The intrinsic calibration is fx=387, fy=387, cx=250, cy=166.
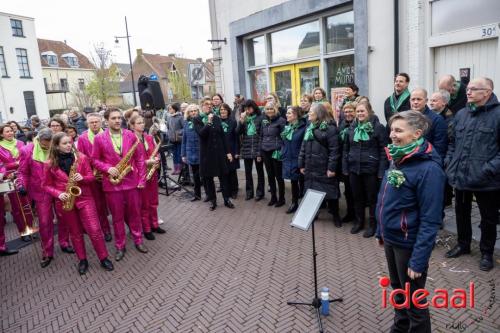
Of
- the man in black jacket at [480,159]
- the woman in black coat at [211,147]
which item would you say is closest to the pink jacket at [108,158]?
the woman in black coat at [211,147]

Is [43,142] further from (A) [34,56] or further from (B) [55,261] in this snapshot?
(A) [34,56]

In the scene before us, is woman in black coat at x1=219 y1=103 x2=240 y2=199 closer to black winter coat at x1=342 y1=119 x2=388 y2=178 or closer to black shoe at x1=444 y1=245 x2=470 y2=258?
black winter coat at x1=342 y1=119 x2=388 y2=178

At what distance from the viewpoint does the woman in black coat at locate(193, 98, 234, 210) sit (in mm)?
7086

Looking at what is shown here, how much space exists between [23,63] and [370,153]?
133ft

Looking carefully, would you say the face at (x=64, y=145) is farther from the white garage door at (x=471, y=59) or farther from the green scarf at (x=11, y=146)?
the white garage door at (x=471, y=59)

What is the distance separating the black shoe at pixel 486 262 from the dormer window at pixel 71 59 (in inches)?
2144

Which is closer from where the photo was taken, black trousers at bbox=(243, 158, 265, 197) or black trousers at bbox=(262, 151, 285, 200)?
black trousers at bbox=(262, 151, 285, 200)

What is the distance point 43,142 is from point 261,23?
715cm

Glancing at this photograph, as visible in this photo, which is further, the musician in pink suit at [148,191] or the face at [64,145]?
the musician in pink suit at [148,191]

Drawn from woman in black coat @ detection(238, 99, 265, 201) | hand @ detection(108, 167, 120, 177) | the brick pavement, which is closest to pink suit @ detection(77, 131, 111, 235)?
hand @ detection(108, 167, 120, 177)

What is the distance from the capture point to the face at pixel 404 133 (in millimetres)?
2771

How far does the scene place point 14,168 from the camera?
250 inches

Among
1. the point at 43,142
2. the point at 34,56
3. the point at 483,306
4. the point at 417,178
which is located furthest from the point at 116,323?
the point at 34,56

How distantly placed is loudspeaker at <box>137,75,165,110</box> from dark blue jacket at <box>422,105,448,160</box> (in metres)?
6.86
